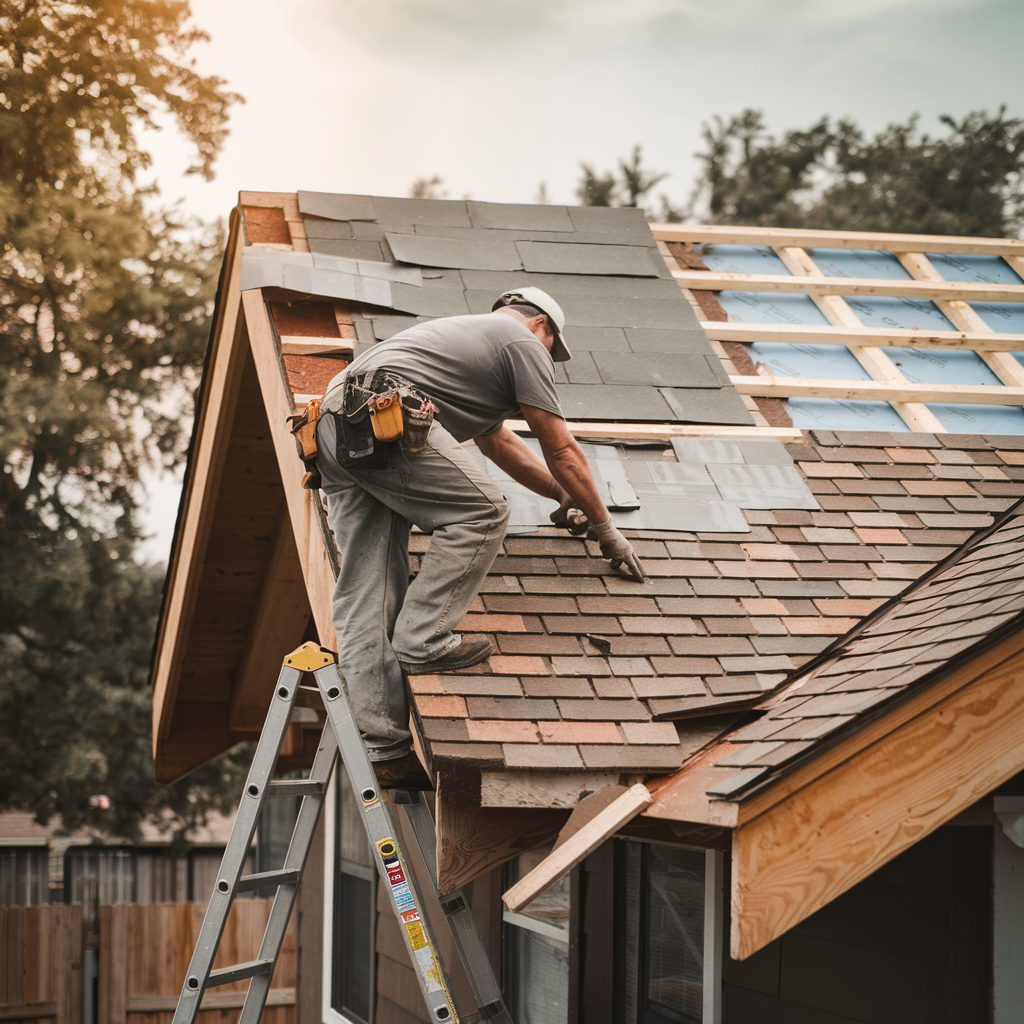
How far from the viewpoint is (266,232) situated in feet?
17.3

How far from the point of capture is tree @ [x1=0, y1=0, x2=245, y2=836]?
16547 millimetres

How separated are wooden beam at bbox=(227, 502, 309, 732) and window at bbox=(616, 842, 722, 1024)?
2969 mm

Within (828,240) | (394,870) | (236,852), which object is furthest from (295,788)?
(828,240)

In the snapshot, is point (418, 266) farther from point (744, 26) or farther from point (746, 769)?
point (744, 26)

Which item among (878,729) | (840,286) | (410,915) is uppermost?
(840,286)

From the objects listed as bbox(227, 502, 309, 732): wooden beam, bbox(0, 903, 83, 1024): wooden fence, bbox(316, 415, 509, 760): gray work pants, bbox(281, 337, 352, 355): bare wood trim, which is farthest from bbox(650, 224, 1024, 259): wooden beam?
bbox(0, 903, 83, 1024): wooden fence

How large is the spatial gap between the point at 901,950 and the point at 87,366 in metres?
18.2

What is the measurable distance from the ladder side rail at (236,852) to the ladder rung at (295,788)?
81 mm

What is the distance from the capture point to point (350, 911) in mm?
7711

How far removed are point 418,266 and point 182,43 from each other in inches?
699

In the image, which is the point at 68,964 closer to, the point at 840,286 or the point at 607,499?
the point at 607,499

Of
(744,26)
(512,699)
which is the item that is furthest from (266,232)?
(744,26)

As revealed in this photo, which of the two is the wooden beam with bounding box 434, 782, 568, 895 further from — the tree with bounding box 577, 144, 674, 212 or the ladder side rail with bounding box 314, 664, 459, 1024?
the tree with bounding box 577, 144, 674, 212

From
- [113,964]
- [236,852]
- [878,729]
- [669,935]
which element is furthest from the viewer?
[113,964]
